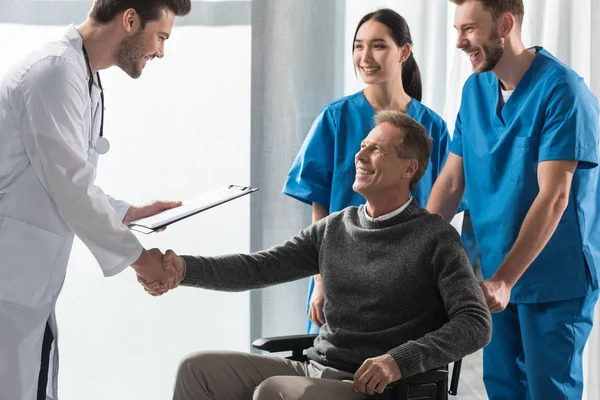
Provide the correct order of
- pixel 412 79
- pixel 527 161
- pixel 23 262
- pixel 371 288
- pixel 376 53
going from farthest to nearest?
1. pixel 412 79
2. pixel 376 53
3. pixel 527 161
4. pixel 371 288
5. pixel 23 262

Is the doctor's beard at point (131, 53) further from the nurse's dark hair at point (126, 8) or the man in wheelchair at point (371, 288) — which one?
the man in wheelchair at point (371, 288)

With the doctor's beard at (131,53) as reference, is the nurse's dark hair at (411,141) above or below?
below

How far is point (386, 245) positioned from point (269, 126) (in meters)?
0.85

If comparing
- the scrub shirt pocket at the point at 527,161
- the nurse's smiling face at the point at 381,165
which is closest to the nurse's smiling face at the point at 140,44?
the nurse's smiling face at the point at 381,165

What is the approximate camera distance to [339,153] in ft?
7.89

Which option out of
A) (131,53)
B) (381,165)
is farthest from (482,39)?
(131,53)

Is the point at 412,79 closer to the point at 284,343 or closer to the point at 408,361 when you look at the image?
the point at 284,343

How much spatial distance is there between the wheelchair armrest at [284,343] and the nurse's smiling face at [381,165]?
15.1 inches

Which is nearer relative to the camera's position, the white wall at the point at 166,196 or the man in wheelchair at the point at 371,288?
the man in wheelchair at the point at 371,288

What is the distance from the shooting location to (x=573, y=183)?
2.12m

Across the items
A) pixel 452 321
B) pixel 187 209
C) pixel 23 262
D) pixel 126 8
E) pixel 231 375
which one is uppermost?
pixel 126 8

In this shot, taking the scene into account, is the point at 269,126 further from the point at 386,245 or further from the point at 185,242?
the point at 386,245

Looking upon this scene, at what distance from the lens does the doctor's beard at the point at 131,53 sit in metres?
1.97

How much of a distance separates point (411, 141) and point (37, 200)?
90cm
